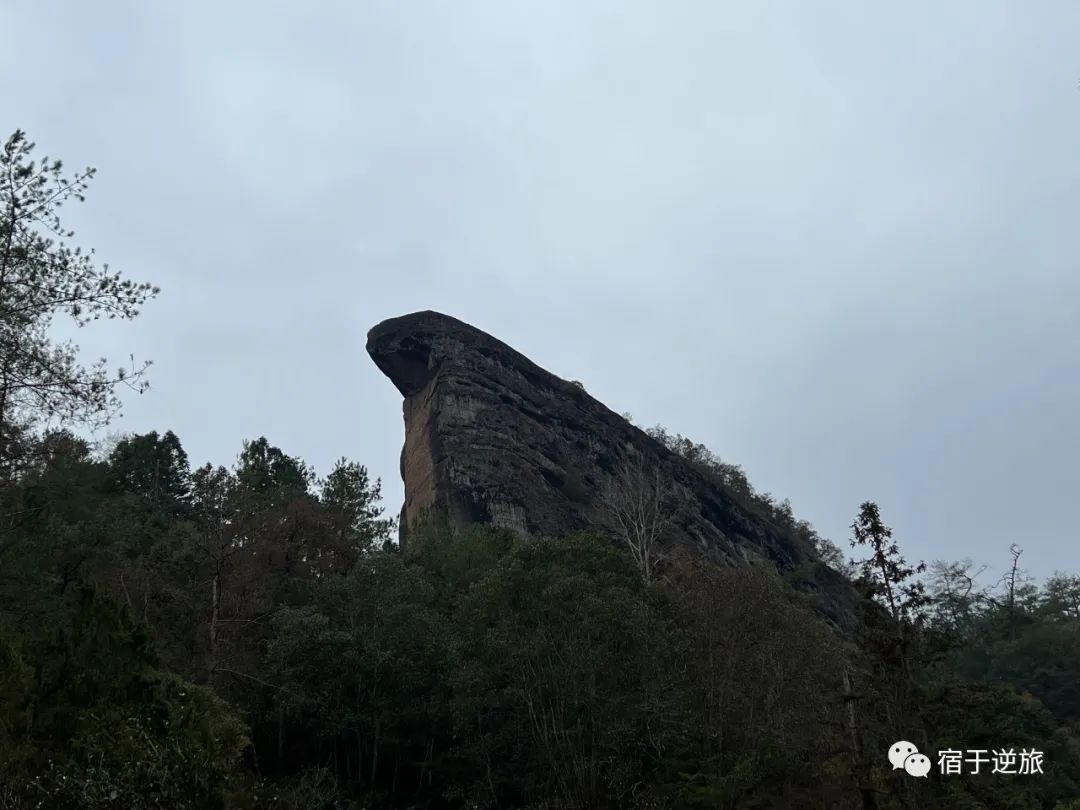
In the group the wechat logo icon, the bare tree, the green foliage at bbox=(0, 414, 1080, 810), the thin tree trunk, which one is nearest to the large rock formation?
the bare tree

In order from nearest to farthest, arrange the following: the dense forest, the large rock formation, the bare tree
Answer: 1. the dense forest
2. the bare tree
3. the large rock formation

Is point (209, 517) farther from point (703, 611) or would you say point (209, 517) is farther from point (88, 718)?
point (88, 718)

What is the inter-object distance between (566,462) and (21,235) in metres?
39.5

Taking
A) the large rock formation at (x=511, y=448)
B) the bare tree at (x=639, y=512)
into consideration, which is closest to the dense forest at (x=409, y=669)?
the bare tree at (x=639, y=512)

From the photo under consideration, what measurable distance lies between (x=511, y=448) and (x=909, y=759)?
35.8 m

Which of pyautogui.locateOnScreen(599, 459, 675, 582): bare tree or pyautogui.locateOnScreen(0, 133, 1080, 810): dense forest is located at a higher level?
pyautogui.locateOnScreen(599, 459, 675, 582): bare tree

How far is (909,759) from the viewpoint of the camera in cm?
1242

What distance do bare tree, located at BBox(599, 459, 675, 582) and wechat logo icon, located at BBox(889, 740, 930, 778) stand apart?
708 inches

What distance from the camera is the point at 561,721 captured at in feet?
65.6

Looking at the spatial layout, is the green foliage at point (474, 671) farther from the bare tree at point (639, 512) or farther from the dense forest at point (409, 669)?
the bare tree at point (639, 512)

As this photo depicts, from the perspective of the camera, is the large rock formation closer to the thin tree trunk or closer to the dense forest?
the dense forest

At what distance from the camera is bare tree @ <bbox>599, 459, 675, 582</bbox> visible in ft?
123

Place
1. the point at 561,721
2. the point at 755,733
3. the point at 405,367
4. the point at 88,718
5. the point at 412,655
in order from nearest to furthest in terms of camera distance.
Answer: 1. the point at 88,718
2. the point at 561,721
3. the point at 755,733
4. the point at 412,655
5. the point at 405,367

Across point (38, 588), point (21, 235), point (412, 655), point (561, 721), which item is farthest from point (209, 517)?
point (21, 235)
